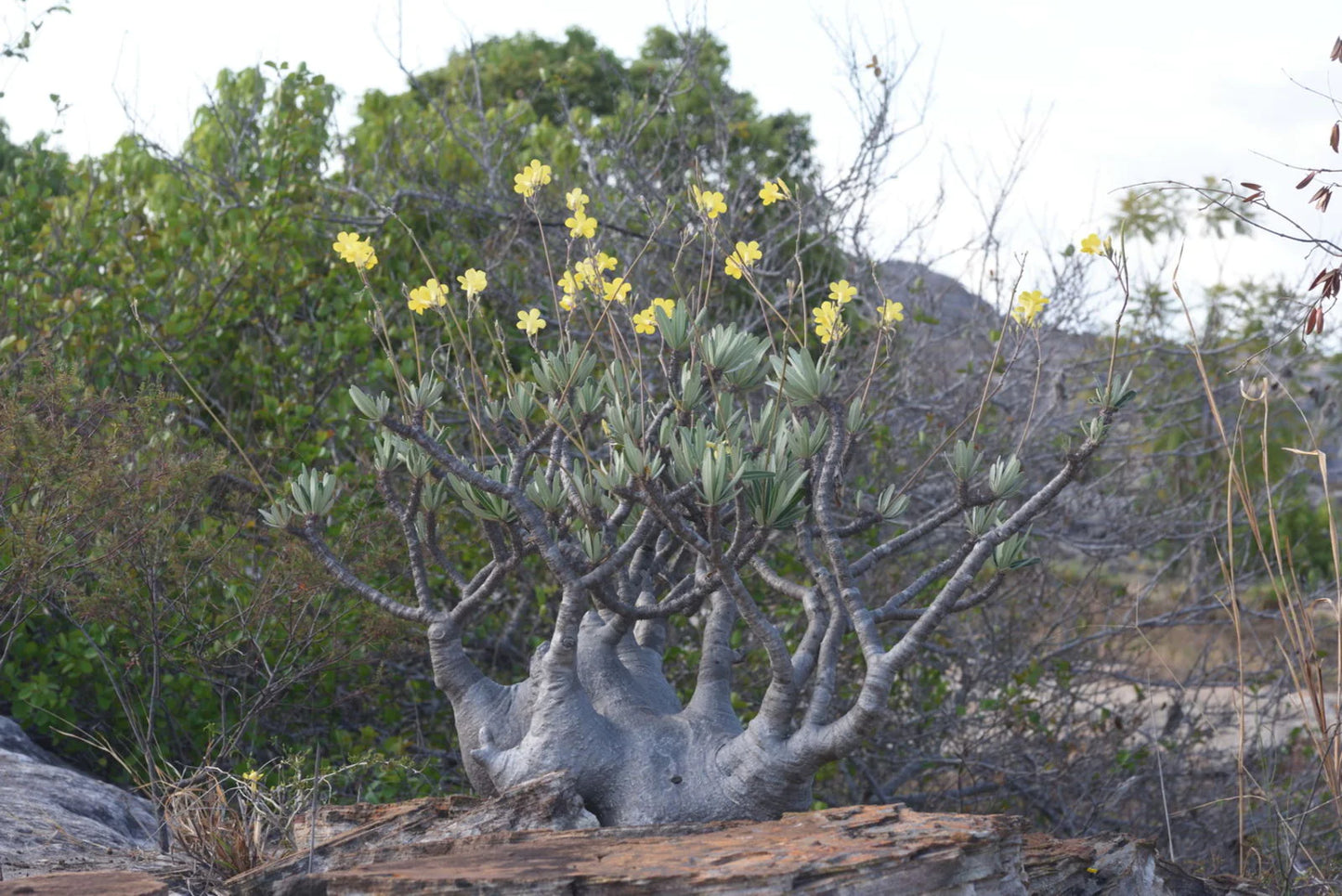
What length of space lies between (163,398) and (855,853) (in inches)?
118

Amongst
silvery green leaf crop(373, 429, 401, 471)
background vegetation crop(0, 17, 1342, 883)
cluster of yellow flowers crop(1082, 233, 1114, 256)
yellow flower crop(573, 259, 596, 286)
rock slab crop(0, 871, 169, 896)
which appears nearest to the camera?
rock slab crop(0, 871, 169, 896)

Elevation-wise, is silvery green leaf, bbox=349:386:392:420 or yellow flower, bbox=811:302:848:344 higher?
yellow flower, bbox=811:302:848:344

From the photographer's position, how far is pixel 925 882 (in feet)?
7.75

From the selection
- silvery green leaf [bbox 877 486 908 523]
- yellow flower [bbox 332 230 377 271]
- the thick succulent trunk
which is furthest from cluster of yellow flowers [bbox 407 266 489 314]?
silvery green leaf [bbox 877 486 908 523]

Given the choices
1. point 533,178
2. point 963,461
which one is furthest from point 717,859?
point 533,178

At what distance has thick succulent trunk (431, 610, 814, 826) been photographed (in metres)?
3.01

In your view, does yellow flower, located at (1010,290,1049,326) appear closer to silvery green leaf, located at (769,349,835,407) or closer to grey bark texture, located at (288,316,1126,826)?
grey bark texture, located at (288,316,1126,826)

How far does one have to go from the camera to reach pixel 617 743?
315 cm

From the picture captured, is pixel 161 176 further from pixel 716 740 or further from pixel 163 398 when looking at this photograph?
pixel 716 740

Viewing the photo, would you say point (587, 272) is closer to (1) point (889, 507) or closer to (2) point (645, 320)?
(2) point (645, 320)

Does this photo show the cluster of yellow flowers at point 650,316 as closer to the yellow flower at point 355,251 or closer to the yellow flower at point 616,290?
the yellow flower at point 616,290

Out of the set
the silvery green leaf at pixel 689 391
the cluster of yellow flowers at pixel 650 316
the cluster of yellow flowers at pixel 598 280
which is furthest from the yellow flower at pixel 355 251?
the silvery green leaf at pixel 689 391

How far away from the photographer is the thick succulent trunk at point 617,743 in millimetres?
3014

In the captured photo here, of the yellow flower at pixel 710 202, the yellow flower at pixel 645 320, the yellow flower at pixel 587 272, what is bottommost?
the yellow flower at pixel 645 320
